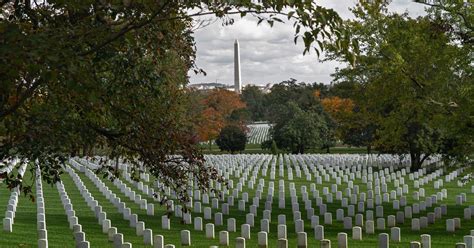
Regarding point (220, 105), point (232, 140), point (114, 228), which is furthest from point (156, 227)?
point (220, 105)

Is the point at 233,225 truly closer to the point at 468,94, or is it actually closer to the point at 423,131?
the point at 468,94

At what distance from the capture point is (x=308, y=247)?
12617 millimetres

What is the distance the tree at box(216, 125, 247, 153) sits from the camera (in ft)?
185

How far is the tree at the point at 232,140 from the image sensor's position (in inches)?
2226

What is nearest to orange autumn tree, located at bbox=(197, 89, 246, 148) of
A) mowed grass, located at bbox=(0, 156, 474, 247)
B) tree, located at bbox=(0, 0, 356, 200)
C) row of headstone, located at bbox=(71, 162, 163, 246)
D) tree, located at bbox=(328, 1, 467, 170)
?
row of headstone, located at bbox=(71, 162, 163, 246)

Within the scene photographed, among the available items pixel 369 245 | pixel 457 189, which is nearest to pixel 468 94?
pixel 369 245

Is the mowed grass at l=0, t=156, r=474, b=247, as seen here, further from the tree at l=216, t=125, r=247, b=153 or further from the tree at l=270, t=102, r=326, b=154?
the tree at l=216, t=125, r=247, b=153

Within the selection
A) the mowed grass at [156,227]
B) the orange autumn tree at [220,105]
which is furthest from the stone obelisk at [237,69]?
the mowed grass at [156,227]

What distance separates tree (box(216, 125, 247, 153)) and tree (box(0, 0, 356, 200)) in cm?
4691

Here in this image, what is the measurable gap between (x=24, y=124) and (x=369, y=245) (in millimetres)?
7716

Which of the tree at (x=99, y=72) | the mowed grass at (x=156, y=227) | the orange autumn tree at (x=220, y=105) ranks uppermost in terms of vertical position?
the orange autumn tree at (x=220, y=105)

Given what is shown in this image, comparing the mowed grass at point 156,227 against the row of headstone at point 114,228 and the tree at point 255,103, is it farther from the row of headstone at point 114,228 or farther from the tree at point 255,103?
the tree at point 255,103

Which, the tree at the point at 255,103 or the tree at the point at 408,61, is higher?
the tree at the point at 255,103

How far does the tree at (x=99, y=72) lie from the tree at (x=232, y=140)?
Result: 1847 inches
